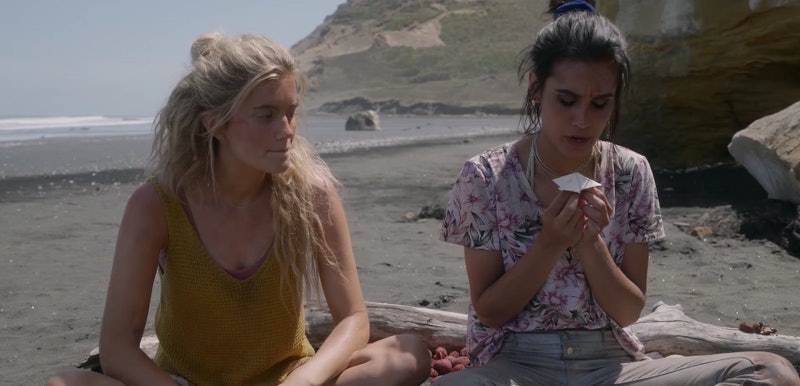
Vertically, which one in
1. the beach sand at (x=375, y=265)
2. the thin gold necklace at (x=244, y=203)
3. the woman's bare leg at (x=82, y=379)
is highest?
the thin gold necklace at (x=244, y=203)

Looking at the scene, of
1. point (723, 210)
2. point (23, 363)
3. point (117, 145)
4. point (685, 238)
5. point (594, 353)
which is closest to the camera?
point (594, 353)

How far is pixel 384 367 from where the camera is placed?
10.9 ft

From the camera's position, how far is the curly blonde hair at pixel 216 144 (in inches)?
129

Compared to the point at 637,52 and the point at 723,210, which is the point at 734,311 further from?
the point at 637,52

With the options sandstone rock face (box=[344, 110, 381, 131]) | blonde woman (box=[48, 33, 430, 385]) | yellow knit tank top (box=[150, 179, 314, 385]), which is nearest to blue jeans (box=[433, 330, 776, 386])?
blonde woman (box=[48, 33, 430, 385])

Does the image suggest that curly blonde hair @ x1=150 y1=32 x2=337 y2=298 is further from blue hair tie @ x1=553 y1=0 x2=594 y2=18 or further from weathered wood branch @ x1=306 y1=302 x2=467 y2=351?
blue hair tie @ x1=553 y1=0 x2=594 y2=18

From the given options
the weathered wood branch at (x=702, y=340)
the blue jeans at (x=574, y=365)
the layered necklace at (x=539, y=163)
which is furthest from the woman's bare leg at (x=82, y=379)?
the weathered wood branch at (x=702, y=340)

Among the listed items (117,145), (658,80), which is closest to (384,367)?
(658,80)

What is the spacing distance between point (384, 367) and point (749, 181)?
662 cm

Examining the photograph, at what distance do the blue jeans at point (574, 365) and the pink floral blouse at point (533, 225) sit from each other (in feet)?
0.12

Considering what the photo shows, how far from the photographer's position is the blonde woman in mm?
3270

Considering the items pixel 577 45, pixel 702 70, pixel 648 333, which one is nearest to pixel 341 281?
pixel 577 45

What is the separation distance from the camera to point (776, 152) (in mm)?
6992

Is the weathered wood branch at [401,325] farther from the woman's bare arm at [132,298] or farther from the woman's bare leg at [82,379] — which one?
the woman's bare leg at [82,379]
